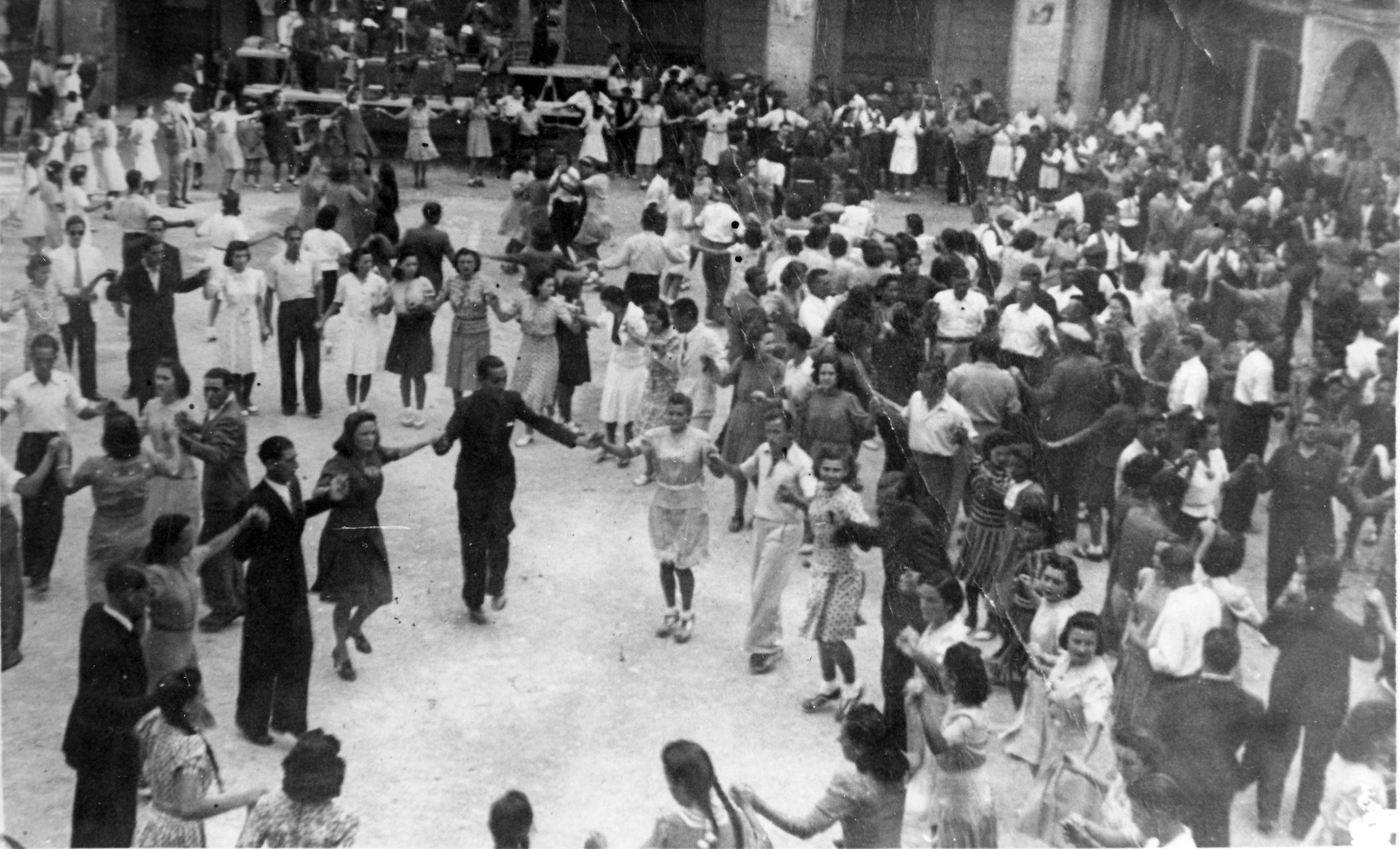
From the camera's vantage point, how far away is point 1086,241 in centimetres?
1353

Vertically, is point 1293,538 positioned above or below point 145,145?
below

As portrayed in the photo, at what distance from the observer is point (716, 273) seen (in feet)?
43.4

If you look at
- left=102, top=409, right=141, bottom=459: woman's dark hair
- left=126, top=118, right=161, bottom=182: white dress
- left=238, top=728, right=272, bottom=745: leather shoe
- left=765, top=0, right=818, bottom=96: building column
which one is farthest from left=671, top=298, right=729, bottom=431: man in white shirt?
left=765, top=0, right=818, bottom=96: building column

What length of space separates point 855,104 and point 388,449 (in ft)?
50.3

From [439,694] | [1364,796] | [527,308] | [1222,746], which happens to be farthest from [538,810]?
[527,308]

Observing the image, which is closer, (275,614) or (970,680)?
(970,680)

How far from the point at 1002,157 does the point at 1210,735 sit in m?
16.0

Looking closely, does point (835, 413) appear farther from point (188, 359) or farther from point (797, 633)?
point (188, 359)

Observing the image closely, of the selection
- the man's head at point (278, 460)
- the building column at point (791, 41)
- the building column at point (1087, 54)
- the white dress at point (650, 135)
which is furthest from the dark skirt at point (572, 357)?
the building column at point (1087, 54)

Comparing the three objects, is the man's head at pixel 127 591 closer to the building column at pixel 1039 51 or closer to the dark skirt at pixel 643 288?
the dark skirt at pixel 643 288

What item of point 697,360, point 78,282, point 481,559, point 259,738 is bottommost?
point 259,738

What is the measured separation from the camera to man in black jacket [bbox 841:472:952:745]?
24.0 feet

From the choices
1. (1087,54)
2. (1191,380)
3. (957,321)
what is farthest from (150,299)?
(1087,54)

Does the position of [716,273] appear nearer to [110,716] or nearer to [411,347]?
[411,347]
